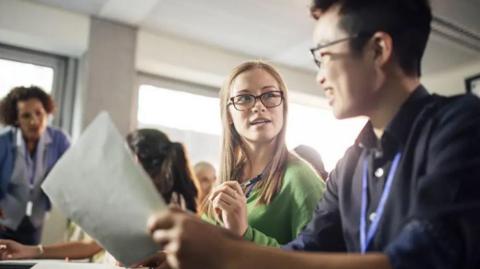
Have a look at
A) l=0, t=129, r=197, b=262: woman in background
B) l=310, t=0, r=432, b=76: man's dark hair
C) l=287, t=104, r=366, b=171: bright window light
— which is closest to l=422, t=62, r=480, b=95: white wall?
l=287, t=104, r=366, b=171: bright window light

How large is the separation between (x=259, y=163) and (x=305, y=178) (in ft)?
0.71

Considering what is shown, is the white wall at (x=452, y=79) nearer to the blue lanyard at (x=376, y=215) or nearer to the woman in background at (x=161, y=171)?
the woman in background at (x=161, y=171)

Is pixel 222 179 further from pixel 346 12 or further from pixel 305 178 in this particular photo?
→ pixel 346 12

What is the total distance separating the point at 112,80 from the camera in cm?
330

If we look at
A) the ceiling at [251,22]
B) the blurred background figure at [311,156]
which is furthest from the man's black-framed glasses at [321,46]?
the ceiling at [251,22]

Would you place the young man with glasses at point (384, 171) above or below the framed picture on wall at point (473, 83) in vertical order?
below

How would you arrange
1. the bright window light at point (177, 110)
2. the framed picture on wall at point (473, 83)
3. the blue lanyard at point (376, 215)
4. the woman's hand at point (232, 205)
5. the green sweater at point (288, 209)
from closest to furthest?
the blue lanyard at point (376, 215) → the woman's hand at point (232, 205) → the green sweater at point (288, 209) → the bright window light at point (177, 110) → the framed picture on wall at point (473, 83)

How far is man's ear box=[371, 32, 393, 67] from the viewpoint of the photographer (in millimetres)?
663

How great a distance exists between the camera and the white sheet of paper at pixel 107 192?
53 cm

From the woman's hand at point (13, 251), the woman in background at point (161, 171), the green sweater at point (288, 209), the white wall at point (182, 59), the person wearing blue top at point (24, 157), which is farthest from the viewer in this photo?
the white wall at point (182, 59)

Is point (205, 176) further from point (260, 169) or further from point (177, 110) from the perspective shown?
point (260, 169)

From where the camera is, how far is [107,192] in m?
0.55

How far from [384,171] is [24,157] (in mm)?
2523

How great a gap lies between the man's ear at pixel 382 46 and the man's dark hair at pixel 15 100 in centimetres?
244
